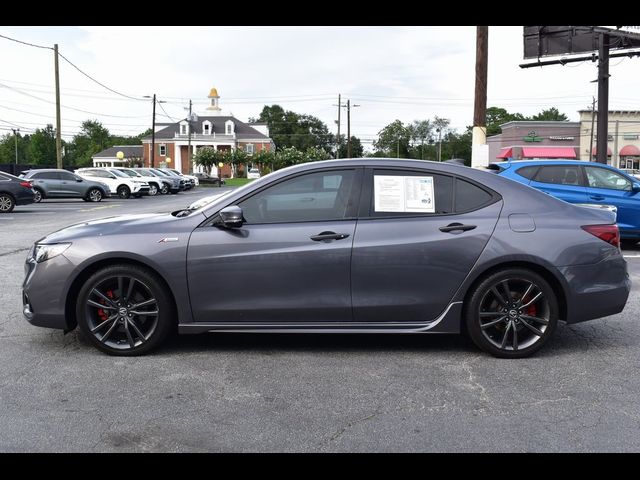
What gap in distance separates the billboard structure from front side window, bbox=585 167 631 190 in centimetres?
950

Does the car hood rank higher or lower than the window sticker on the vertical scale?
lower

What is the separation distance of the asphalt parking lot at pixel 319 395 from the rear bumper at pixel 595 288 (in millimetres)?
367

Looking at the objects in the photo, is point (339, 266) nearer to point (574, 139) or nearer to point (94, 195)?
point (94, 195)

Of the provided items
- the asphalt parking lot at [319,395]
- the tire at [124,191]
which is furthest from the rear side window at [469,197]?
the tire at [124,191]

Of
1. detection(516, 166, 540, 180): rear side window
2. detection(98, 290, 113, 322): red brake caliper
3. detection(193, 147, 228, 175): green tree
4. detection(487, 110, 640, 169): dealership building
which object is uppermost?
detection(487, 110, 640, 169): dealership building

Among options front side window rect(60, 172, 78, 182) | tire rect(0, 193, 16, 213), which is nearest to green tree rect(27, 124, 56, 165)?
front side window rect(60, 172, 78, 182)

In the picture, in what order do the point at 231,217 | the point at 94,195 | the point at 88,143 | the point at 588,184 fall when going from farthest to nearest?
the point at 88,143
the point at 94,195
the point at 588,184
the point at 231,217

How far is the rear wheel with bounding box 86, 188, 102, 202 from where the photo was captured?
2790cm

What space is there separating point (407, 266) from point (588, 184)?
24.0 feet

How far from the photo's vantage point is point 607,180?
34.7 feet

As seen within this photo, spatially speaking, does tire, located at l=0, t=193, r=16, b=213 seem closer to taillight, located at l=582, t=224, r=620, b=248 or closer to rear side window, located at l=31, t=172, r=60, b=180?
rear side window, located at l=31, t=172, r=60, b=180

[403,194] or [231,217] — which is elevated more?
[403,194]

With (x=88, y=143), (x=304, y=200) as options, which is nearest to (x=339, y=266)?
(x=304, y=200)
